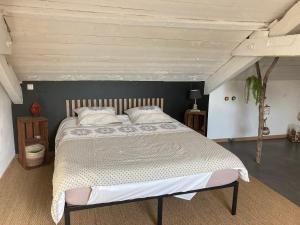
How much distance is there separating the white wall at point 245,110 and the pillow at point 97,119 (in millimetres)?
2098

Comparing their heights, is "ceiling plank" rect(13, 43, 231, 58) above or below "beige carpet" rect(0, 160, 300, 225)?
above

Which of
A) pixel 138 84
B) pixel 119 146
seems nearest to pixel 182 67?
pixel 138 84

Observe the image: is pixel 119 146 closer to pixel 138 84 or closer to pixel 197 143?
pixel 197 143

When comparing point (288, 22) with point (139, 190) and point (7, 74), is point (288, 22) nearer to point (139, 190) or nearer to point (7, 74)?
Result: point (139, 190)

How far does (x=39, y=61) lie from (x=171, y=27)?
182cm

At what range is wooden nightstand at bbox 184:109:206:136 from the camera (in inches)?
182

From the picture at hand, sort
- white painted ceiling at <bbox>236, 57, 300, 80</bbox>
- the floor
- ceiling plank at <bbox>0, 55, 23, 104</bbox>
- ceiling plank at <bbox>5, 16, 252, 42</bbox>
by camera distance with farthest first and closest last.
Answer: white painted ceiling at <bbox>236, 57, 300, 80</bbox>
the floor
ceiling plank at <bbox>0, 55, 23, 104</bbox>
ceiling plank at <bbox>5, 16, 252, 42</bbox>

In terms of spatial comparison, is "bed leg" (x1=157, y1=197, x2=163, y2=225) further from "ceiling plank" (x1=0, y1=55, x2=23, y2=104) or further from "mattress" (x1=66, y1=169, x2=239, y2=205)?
"ceiling plank" (x1=0, y1=55, x2=23, y2=104)

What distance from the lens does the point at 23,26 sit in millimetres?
2721

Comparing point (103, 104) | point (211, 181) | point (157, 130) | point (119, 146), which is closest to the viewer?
point (211, 181)

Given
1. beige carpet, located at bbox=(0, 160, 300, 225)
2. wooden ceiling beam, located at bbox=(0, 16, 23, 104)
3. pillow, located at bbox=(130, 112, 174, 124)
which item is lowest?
beige carpet, located at bbox=(0, 160, 300, 225)

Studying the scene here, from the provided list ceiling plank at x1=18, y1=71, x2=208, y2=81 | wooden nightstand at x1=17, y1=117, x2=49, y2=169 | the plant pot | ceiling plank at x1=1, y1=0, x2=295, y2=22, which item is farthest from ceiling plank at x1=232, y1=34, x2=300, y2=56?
the plant pot

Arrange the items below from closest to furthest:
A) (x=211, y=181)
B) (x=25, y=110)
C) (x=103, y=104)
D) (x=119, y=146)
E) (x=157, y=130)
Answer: (x=211, y=181), (x=119, y=146), (x=157, y=130), (x=25, y=110), (x=103, y=104)

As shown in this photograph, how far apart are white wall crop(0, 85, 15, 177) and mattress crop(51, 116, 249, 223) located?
3.56ft
